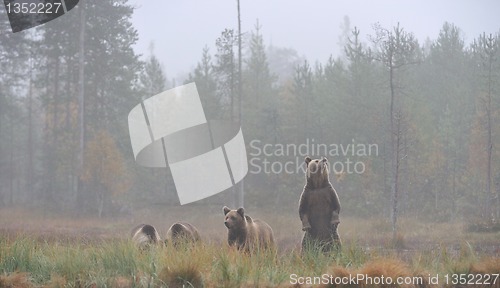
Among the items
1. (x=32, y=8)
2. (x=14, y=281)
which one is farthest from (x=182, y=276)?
(x=32, y=8)

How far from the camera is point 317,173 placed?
32.8 ft

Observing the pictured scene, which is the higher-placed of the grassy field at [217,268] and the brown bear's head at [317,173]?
the brown bear's head at [317,173]

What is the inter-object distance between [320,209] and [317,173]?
621mm

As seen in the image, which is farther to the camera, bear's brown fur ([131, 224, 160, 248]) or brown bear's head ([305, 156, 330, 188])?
bear's brown fur ([131, 224, 160, 248])

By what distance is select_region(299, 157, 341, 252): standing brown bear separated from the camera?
32.9 feet

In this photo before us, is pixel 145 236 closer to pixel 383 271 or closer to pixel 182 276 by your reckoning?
pixel 182 276

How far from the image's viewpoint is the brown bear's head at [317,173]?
9930mm

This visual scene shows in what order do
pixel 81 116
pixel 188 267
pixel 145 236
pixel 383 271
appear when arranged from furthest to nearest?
pixel 81 116 < pixel 145 236 < pixel 188 267 < pixel 383 271

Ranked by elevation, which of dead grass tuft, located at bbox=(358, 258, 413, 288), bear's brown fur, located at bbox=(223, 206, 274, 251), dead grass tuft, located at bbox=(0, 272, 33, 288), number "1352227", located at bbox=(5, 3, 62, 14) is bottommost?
dead grass tuft, located at bbox=(0, 272, 33, 288)

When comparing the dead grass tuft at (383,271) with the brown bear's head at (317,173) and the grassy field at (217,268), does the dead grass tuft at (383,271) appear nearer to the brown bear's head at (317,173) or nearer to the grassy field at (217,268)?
the grassy field at (217,268)

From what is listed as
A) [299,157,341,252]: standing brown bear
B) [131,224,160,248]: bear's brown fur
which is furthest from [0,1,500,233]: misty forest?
[299,157,341,252]: standing brown bear

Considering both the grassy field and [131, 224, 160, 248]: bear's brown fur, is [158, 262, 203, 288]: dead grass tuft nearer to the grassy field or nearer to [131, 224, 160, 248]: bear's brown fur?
the grassy field

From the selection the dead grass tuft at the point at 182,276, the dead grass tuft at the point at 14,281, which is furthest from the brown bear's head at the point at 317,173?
the dead grass tuft at the point at 14,281

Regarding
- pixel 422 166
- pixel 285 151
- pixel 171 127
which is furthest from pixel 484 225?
pixel 171 127
